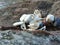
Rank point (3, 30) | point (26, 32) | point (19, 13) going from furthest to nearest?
point (19, 13) → point (3, 30) → point (26, 32)

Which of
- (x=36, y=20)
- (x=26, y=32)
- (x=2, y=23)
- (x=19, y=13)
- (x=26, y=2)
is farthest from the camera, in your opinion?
(x=26, y=2)

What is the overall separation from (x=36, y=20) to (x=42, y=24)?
0.23 metres

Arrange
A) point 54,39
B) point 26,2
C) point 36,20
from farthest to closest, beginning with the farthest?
point 26,2, point 36,20, point 54,39

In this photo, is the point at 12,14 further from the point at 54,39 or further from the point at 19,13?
the point at 54,39

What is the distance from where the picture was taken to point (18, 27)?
22.7ft

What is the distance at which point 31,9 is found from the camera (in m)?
9.05

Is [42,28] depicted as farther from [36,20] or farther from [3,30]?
[3,30]

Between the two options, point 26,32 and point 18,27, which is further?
point 18,27

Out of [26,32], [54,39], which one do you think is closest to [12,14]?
[26,32]

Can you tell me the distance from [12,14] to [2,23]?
3.76ft

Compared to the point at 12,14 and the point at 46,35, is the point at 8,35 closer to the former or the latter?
the point at 46,35

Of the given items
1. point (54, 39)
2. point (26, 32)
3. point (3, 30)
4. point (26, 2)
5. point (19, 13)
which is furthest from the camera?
point (26, 2)

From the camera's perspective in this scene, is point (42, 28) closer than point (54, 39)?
No

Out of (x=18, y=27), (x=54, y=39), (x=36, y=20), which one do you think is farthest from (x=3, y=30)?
(x=54, y=39)
